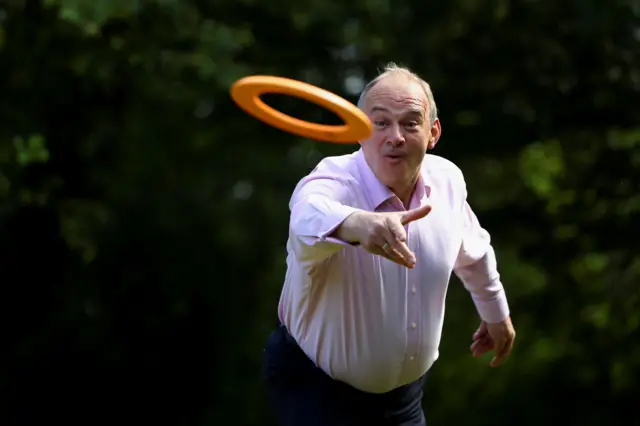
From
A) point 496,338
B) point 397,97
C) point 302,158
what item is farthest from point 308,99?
point 302,158

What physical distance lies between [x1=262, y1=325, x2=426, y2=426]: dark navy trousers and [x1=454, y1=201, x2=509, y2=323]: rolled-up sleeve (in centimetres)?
40

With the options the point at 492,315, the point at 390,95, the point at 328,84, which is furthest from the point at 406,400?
the point at 328,84

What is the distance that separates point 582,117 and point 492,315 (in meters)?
5.59

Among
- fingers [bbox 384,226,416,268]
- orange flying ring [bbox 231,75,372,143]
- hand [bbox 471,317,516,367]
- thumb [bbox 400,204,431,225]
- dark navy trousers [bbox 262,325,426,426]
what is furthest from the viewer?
hand [bbox 471,317,516,367]

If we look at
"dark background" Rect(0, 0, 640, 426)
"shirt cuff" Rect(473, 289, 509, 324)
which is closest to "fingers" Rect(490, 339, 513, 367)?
"shirt cuff" Rect(473, 289, 509, 324)

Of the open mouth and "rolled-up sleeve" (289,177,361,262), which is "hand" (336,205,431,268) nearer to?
"rolled-up sleeve" (289,177,361,262)

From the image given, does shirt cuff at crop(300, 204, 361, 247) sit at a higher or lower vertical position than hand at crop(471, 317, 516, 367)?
higher

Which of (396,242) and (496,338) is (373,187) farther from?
(496,338)

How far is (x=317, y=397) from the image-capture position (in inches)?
142

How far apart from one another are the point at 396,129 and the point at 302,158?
566 centimetres

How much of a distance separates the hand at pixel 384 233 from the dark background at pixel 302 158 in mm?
5585

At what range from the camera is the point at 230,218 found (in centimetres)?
936

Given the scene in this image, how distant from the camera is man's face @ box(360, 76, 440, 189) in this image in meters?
3.45

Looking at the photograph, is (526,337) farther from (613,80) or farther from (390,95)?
(390,95)
